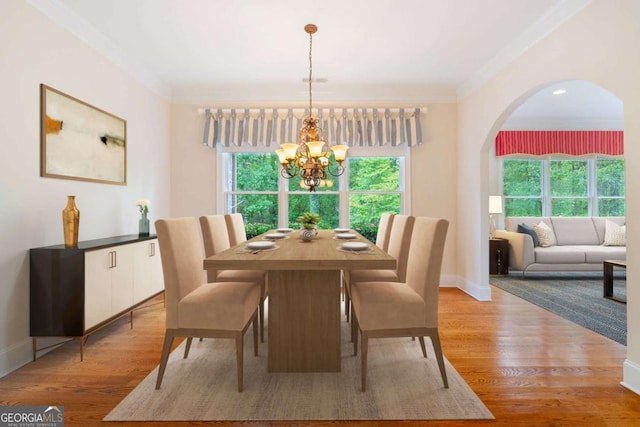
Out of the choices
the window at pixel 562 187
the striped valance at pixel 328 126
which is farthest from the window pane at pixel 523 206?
the striped valance at pixel 328 126

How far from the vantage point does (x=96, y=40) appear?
3004 mm

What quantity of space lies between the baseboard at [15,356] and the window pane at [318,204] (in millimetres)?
3000

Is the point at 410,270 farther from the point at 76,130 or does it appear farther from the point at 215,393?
the point at 76,130

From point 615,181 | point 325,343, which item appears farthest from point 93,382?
point 615,181

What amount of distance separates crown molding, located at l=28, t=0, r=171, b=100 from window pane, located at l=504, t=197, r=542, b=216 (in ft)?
19.9

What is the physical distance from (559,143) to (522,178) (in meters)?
0.89

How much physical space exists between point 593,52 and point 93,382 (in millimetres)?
3946

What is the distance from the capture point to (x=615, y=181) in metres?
6.08

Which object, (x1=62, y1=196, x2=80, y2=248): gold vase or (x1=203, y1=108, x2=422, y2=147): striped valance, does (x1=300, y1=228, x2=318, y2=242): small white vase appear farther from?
(x1=203, y1=108, x2=422, y2=147): striped valance

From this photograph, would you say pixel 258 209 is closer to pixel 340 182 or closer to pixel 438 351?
pixel 340 182

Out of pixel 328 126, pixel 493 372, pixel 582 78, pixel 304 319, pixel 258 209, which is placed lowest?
pixel 493 372

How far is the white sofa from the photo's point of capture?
193 inches

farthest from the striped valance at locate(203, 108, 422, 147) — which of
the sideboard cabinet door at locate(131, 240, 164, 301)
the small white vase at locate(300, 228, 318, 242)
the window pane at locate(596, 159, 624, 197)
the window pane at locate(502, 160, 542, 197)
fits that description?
the window pane at locate(596, 159, 624, 197)

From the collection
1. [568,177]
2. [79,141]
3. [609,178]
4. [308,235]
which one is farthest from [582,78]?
[609,178]
